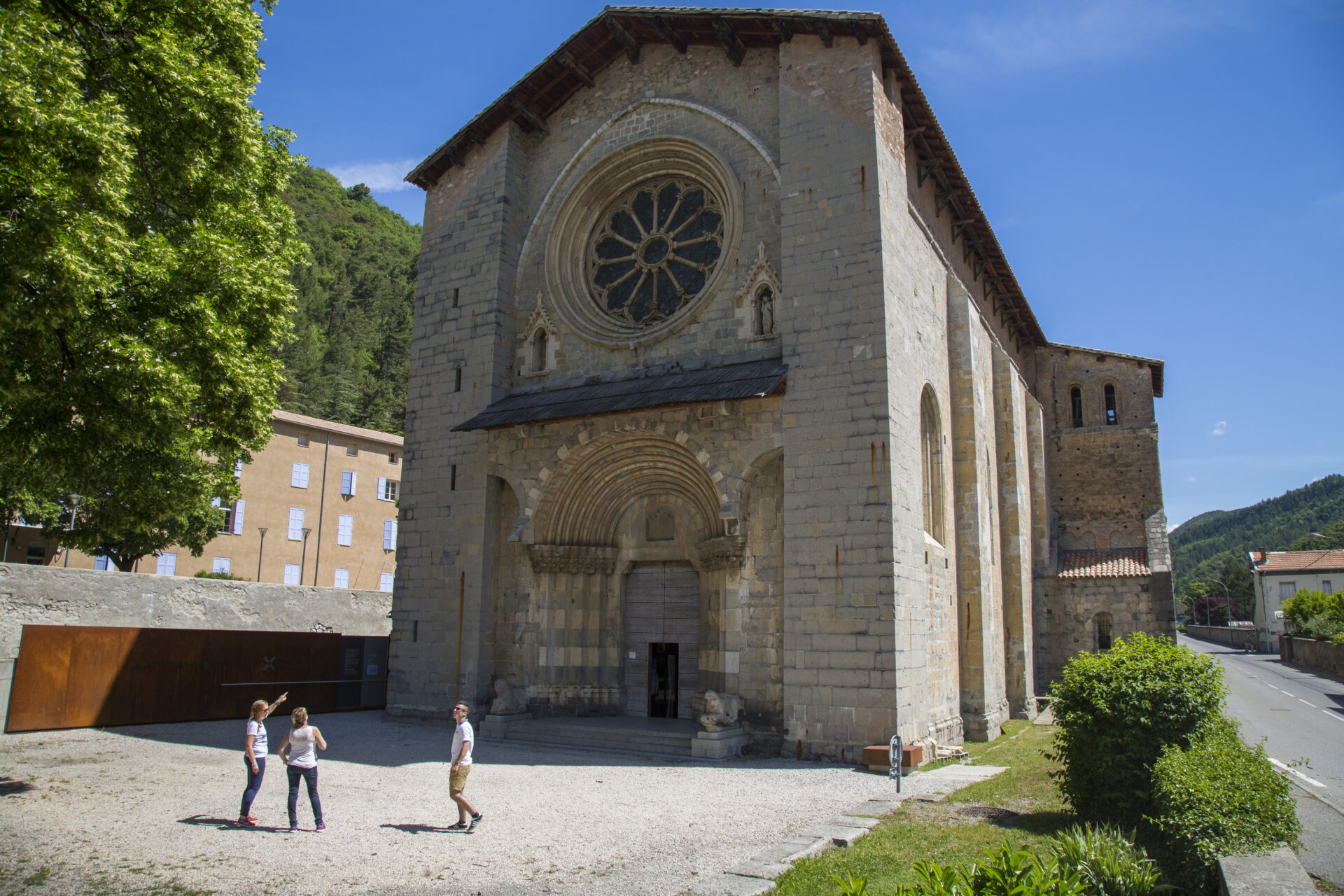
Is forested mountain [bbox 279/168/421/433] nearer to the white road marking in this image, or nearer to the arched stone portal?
the arched stone portal

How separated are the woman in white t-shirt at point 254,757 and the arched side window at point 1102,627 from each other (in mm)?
21908

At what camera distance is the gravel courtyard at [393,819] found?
6758 millimetres

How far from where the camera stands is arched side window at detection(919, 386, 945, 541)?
1549 centimetres

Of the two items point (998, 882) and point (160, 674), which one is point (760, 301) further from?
point (160, 674)

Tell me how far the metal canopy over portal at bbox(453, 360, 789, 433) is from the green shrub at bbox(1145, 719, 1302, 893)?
24.6 feet

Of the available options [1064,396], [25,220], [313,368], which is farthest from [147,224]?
[313,368]

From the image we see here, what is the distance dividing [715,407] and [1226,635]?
68.9 m

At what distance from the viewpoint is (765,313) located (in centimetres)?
1473

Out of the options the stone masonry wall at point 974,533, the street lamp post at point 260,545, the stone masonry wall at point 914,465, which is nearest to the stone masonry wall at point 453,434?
the stone masonry wall at point 914,465

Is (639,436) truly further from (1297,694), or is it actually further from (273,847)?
(1297,694)

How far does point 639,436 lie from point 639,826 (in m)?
7.68

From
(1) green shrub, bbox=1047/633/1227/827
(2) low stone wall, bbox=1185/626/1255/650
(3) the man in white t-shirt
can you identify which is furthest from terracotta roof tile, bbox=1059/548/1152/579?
(2) low stone wall, bbox=1185/626/1255/650

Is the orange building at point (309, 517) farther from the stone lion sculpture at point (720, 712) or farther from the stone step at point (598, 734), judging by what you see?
the stone lion sculpture at point (720, 712)

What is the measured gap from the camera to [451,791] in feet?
27.6
